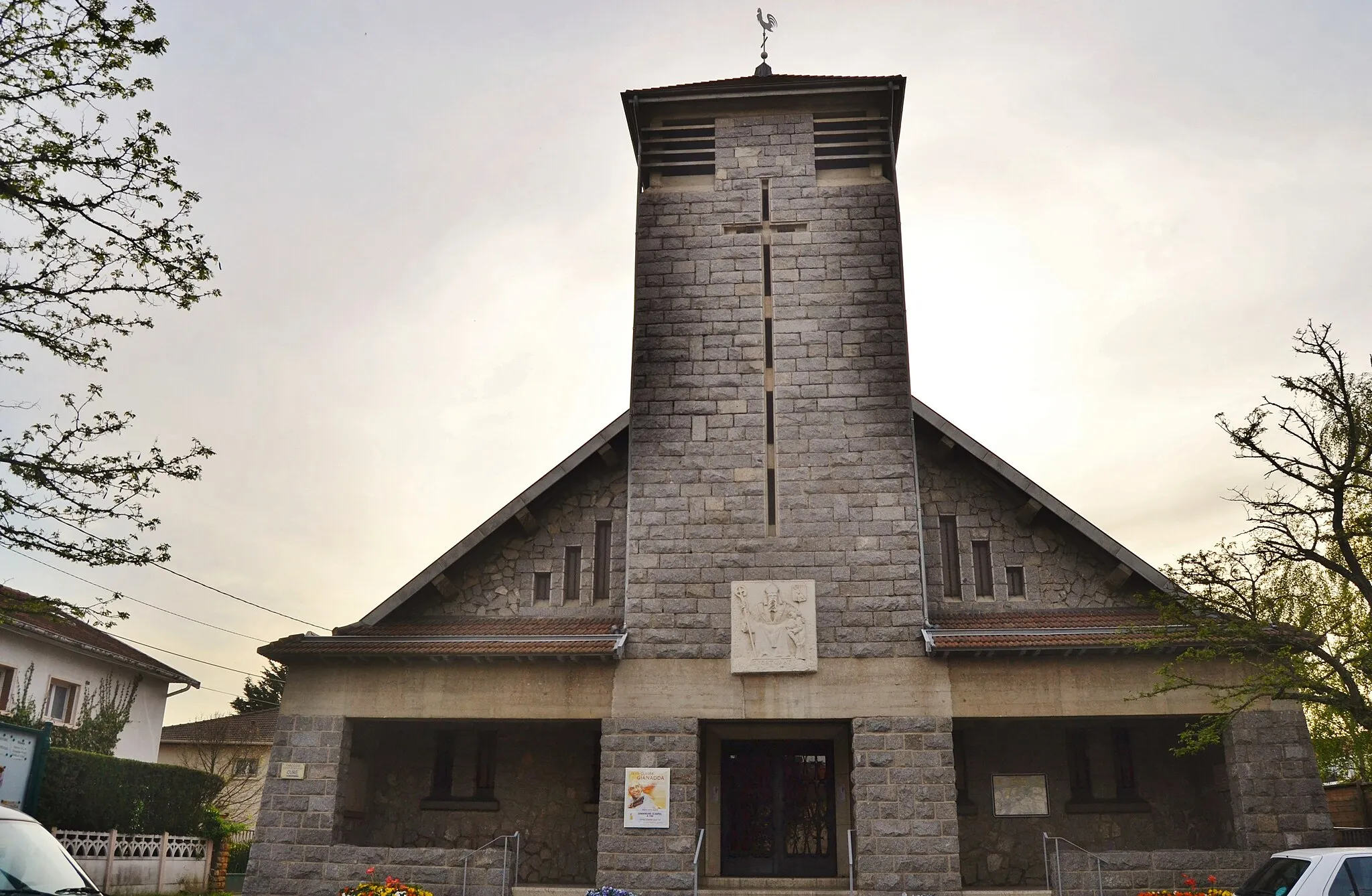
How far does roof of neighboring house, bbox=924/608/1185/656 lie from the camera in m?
14.0

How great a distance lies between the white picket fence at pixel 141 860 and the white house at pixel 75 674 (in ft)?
15.7

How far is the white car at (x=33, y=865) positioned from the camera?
6.64 metres

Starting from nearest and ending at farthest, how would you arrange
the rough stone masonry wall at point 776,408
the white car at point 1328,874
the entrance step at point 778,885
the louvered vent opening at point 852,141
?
the white car at point 1328,874 → the entrance step at point 778,885 → the rough stone masonry wall at point 776,408 → the louvered vent opening at point 852,141

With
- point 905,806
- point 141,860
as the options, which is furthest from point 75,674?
point 905,806

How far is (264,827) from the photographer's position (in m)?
14.3

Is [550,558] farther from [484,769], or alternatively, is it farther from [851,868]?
[851,868]

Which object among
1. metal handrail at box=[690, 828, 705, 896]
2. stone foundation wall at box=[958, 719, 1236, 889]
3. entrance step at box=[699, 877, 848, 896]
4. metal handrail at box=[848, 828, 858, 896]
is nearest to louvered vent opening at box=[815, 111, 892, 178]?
stone foundation wall at box=[958, 719, 1236, 889]

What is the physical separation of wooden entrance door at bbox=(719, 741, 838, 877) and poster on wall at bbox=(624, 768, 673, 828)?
196 centimetres

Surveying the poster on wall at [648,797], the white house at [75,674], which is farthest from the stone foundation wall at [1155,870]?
the white house at [75,674]

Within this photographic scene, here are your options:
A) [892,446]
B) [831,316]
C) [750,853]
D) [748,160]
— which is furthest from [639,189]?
[750,853]

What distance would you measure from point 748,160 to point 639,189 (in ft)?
6.22

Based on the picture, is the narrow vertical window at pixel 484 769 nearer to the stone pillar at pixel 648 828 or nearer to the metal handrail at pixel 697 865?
the stone pillar at pixel 648 828

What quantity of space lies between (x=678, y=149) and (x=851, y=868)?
38.0 feet

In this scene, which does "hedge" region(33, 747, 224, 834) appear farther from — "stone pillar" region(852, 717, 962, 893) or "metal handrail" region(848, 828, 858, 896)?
"stone pillar" region(852, 717, 962, 893)
